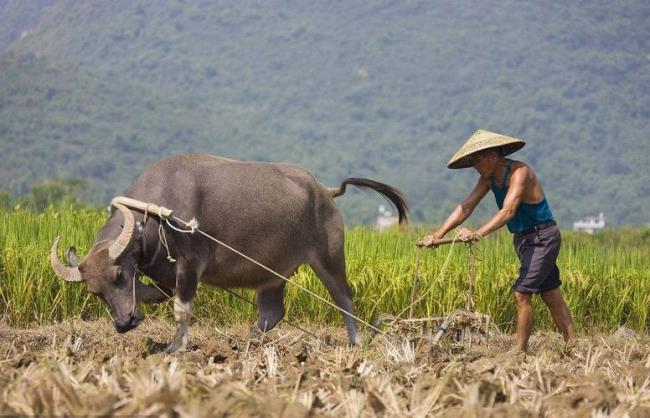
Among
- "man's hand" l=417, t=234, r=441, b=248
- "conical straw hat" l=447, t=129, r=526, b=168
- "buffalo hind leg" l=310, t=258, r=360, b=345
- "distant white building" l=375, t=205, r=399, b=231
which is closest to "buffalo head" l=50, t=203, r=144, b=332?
"buffalo hind leg" l=310, t=258, r=360, b=345

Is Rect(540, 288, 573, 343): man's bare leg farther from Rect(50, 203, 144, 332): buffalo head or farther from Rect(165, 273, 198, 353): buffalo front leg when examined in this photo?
Rect(50, 203, 144, 332): buffalo head

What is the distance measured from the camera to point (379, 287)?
9125mm

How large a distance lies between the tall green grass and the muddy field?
2574 mm

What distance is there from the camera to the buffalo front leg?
6.44 metres

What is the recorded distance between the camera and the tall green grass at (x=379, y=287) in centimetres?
862

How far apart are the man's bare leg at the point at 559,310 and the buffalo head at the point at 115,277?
258 centimetres

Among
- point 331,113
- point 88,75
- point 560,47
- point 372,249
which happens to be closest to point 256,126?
point 331,113

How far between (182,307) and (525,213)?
2.20 metres

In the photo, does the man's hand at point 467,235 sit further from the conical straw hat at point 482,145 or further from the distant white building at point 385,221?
the distant white building at point 385,221

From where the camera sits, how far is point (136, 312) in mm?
6312

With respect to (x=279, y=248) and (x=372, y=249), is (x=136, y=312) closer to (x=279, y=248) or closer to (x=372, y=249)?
(x=279, y=248)

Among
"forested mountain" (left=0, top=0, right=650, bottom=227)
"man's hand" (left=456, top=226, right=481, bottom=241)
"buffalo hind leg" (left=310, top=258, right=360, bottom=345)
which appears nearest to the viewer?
"man's hand" (left=456, top=226, right=481, bottom=241)

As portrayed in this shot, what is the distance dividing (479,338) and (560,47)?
139605mm

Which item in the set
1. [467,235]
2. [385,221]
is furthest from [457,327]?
[385,221]
